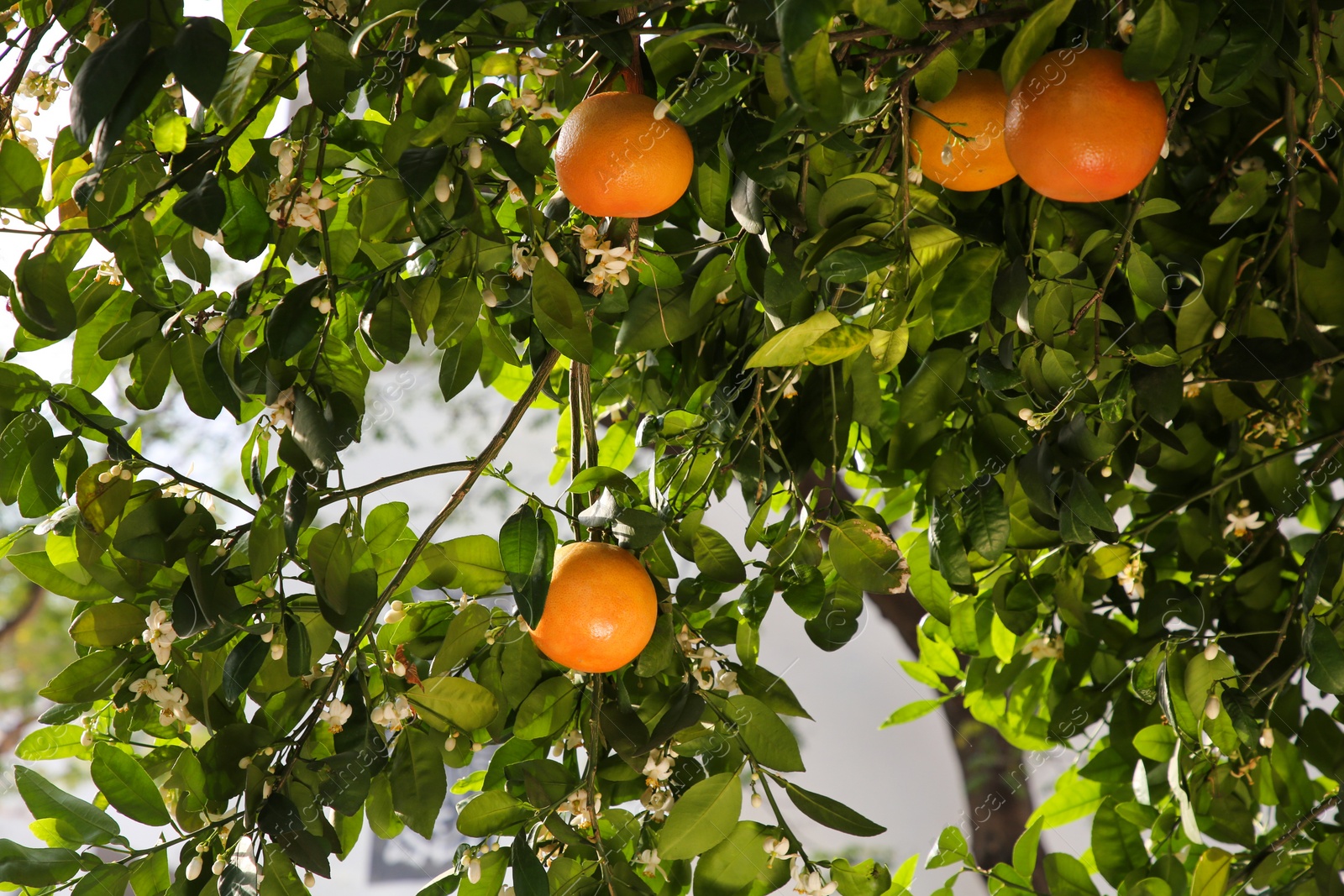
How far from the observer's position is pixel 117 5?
1.25 feet

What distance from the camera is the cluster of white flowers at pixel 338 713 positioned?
0.50m

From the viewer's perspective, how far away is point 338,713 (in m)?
0.50

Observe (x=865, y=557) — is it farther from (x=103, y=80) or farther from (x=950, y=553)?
(x=103, y=80)

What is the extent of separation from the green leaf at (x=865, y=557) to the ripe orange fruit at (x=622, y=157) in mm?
197

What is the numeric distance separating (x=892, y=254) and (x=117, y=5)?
31 cm

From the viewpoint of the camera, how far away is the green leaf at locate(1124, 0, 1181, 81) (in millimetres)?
372

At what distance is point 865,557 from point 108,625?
39 cm

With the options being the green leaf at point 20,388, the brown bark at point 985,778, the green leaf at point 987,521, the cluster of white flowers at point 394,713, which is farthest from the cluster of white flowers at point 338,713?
the brown bark at point 985,778

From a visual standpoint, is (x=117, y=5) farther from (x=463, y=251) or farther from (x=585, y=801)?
(x=585, y=801)

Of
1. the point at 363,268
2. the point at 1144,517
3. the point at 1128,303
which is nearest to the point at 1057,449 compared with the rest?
the point at 1128,303

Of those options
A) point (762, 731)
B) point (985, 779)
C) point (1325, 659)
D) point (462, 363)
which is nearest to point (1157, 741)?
point (1325, 659)

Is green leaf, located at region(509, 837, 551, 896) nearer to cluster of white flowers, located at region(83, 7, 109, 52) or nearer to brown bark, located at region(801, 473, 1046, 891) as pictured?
cluster of white flowers, located at region(83, 7, 109, 52)

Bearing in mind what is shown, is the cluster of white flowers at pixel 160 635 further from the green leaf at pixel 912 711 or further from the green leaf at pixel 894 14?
the green leaf at pixel 912 711

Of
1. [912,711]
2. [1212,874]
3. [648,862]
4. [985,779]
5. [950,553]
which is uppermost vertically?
[950,553]
